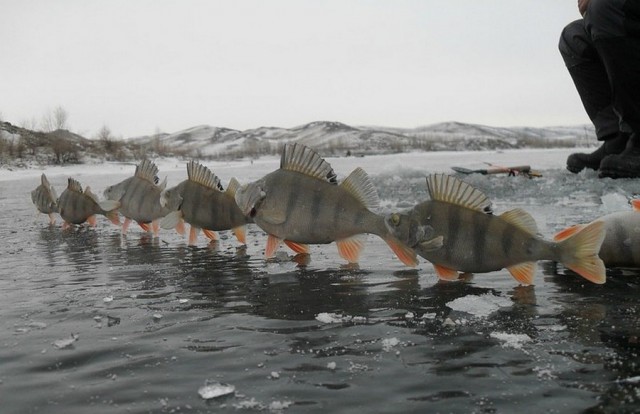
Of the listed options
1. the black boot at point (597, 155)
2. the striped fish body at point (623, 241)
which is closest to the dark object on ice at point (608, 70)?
the black boot at point (597, 155)

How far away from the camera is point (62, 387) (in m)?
2.11

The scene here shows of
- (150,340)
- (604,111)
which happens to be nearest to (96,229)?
(150,340)

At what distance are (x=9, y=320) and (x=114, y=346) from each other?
0.86 metres

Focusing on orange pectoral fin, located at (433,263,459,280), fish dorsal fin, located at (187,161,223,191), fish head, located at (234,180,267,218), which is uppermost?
fish dorsal fin, located at (187,161,223,191)

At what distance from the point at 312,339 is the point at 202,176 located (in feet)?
10.3

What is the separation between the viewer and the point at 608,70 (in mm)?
8836

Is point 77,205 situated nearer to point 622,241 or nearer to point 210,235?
point 210,235

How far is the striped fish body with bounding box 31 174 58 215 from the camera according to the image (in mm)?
8383

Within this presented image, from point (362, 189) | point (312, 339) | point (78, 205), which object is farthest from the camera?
Answer: point (78, 205)

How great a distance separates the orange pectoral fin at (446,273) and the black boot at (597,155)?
320 inches

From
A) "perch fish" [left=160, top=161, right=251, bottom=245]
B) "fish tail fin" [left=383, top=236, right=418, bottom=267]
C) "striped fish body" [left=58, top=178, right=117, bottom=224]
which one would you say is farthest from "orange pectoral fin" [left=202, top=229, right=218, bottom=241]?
"fish tail fin" [left=383, top=236, right=418, bottom=267]

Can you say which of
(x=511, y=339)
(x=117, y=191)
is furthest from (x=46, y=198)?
(x=511, y=339)

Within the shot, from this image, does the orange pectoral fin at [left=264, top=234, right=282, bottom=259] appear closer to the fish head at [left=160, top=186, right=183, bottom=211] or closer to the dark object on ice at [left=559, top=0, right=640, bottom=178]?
the fish head at [left=160, top=186, right=183, bottom=211]

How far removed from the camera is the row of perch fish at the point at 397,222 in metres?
A: 3.35
